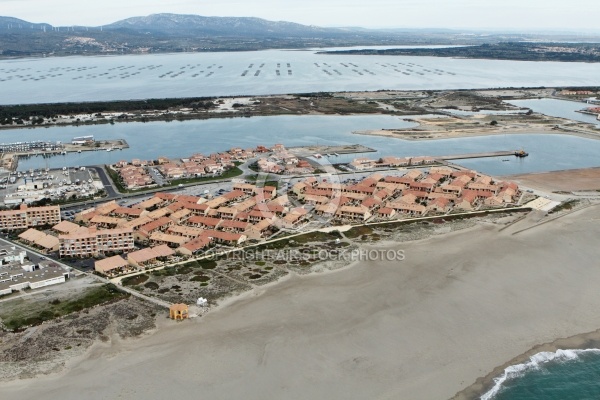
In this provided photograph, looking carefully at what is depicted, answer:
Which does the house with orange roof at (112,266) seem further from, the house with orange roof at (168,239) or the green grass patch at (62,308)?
the house with orange roof at (168,239)

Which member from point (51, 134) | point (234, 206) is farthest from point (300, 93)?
point (234, 206)

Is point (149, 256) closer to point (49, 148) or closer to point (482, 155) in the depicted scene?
point (49, 148)

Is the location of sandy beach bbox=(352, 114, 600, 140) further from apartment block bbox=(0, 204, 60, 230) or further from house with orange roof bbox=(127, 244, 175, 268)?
apartment block bbox=(0, 204, 60, 230)

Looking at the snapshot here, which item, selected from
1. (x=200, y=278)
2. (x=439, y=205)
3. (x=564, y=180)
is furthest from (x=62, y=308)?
(x=564, y=180)

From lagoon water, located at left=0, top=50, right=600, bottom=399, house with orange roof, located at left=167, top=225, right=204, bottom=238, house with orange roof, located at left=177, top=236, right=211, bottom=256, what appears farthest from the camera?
lagoon water, located at left=0, top=50, right=600, bottom=399

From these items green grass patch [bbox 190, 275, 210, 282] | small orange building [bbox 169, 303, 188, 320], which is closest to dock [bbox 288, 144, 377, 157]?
green grass patch [bbox 190, 275, 210, 282]

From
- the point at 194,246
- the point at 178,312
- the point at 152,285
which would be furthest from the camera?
the point at 194,246
